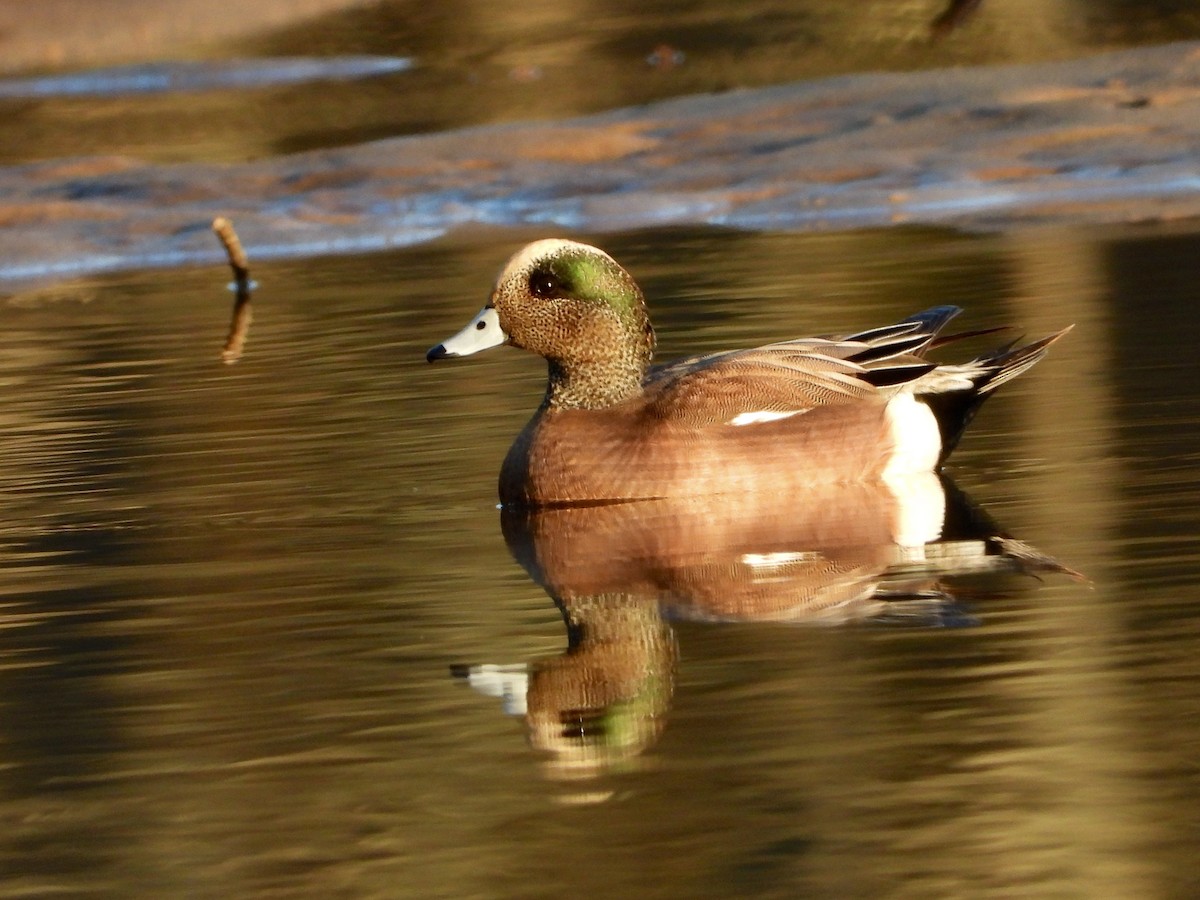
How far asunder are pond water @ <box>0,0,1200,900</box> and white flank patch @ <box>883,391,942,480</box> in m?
0.17

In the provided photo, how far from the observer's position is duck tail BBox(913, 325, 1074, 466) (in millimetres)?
7270

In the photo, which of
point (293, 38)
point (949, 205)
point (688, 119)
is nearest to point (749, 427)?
point (949, 205)

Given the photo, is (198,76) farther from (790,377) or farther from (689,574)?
(689,574)

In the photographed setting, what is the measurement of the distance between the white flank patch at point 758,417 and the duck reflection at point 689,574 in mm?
219

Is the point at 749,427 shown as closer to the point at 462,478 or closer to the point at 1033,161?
the point at 462,478

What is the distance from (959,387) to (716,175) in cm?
918

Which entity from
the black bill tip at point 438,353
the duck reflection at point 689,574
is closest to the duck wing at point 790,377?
the duck reflection at point 689,574

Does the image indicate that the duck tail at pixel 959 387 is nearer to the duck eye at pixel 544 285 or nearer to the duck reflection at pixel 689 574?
the duck reflection at pixel 689 574

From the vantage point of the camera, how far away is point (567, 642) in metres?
5.40

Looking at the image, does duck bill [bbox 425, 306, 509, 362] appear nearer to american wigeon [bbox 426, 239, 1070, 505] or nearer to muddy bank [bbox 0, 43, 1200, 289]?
american wigeon [bbox 426, 239, 1070, 505]

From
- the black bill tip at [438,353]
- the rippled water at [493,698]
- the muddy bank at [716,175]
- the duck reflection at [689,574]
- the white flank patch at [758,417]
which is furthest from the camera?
the muddy bank at [716,175]

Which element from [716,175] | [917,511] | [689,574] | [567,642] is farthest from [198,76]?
[567,642]

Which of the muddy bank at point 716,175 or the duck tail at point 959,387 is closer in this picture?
the duck tail at point 959,387

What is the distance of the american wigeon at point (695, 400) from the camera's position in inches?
278
